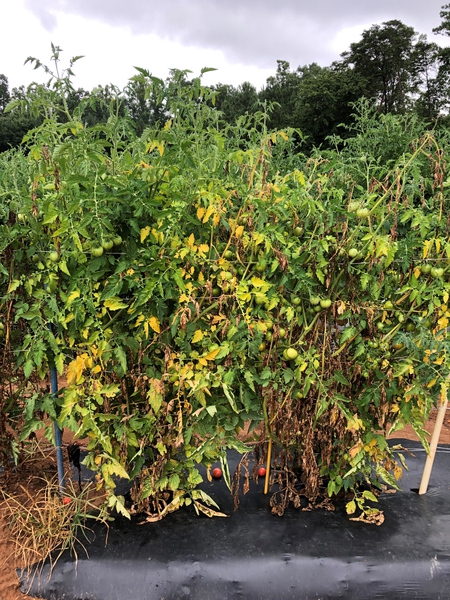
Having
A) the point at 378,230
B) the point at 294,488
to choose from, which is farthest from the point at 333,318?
the point at 294,488

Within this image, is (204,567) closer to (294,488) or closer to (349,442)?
(294,488)

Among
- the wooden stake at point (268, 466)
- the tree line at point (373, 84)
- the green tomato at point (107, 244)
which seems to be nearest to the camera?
the green tomato at point (107, 244)

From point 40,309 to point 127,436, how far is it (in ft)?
2.58

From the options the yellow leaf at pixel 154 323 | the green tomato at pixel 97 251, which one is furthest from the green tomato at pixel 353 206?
the green tomato at pixel 97 251

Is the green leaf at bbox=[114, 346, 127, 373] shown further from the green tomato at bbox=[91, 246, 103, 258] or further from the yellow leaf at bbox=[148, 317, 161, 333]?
the green tomato at bbox=[91, 246, 103, 258]

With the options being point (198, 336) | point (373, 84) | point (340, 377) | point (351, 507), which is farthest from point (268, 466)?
point (373, 84)

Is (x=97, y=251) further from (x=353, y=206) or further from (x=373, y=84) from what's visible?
(x=373, y=84)

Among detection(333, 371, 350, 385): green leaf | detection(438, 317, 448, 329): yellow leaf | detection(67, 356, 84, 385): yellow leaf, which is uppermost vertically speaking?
detection(438, 317, 448, 329): yellow leaf

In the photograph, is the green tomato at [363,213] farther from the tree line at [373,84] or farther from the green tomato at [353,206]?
the tree line at [373,84]

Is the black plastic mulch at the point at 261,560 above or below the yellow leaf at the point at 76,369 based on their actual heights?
below

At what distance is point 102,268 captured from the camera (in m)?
2.07

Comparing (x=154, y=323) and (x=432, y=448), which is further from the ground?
(x=154, y=323)

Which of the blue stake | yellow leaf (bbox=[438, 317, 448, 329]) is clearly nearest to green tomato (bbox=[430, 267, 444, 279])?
yellow leaf (bbox=[438, 317, 448, 329])

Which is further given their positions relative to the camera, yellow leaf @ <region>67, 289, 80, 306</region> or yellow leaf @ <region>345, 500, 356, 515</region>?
yellow leaf @ <region>345, 500, 356, 515</region>
